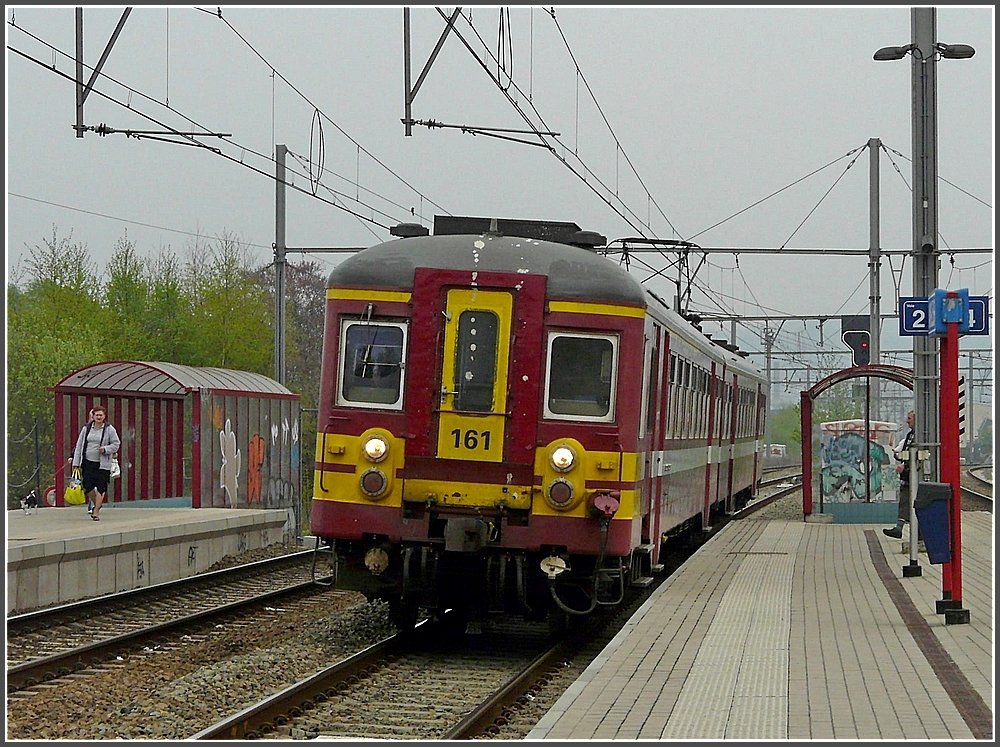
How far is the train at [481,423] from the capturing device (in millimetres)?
10984

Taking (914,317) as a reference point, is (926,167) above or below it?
above

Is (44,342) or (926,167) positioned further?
(44,342)

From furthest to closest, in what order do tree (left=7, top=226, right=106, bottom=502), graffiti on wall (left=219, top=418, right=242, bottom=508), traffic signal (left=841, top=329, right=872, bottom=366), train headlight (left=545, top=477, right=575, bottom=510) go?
1. tree (left=7, top=226, right=106, bottom=502)
2. traffic signal (left=841, top=329, right=872, bottom=366)
3. graffiti on wall (left=219, top=418, right=242, bottom=508)
4. train headlight (left=545, top=477, right=575, bottom=510)

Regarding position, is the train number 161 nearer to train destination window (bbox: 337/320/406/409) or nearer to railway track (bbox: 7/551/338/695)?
train destination window (bbox: 337/320/406/409)

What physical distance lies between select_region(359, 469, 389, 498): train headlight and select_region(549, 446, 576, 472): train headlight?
130 centimetres

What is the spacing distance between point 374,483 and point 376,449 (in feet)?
0.86

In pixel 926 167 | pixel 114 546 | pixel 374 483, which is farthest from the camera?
pixel 114 546

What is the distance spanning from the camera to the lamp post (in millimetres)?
15789

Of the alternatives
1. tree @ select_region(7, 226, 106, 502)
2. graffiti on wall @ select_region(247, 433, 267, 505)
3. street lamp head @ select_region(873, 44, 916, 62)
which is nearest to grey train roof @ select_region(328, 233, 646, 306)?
street lamp head @ select_region(873, 44, 916, 62)

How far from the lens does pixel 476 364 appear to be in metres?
11.1

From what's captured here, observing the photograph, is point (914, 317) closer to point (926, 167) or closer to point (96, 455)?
point (926, 167)

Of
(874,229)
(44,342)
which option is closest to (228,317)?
(44,342)

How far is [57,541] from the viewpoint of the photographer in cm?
1464

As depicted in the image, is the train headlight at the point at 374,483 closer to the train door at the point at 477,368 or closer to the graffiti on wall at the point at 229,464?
the train door at the point at 477,368
